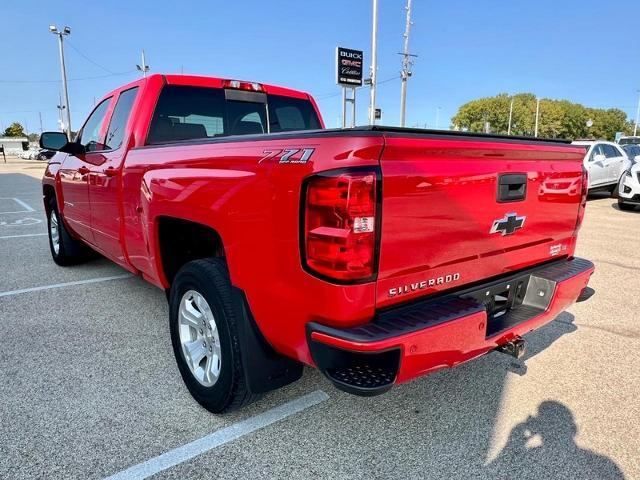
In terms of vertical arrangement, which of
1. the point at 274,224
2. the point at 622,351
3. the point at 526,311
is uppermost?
the point at 274,224

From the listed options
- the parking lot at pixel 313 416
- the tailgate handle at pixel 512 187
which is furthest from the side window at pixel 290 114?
the tailgate handle at pixel 512 187

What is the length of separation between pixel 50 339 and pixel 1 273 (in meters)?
→ 2.52

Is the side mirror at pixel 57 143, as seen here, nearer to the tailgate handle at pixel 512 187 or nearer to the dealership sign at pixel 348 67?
the tailgate handle at pixel 512 187

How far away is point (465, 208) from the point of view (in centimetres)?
209

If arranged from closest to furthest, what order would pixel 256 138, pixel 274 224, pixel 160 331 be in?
pixel 274 224, pixel 256 138, pixel 160 331

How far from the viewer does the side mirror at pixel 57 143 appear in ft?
14.4

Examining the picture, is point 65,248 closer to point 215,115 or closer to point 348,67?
point 215,115

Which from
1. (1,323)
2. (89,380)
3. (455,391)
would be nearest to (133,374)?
(89,380)

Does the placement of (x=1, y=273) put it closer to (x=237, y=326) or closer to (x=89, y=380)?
(x=89, y=380)

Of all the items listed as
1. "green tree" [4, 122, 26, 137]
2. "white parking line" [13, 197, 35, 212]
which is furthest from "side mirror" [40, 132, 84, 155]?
"green tree" [4, 122, 26, 137]

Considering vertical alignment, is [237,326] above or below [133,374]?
above

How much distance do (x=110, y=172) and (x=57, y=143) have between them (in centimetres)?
166

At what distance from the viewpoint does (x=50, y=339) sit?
11.6 ft

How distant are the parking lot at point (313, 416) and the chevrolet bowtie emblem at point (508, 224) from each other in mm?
1049
